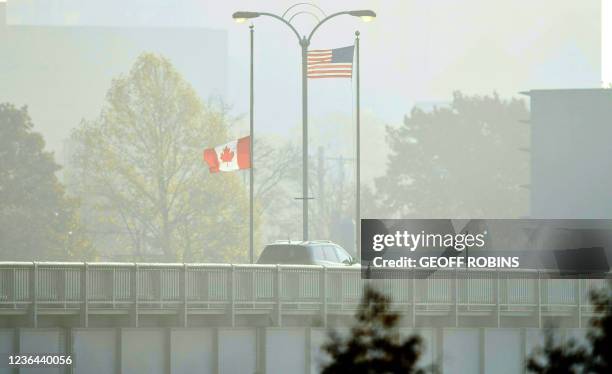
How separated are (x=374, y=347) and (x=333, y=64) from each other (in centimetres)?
3901

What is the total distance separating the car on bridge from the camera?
42.3 m

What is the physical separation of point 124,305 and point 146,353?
157 cm

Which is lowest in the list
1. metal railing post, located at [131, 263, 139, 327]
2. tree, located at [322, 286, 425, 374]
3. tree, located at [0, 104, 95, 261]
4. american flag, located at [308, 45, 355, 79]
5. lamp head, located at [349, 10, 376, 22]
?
metal railing post, located at [131, 263, 139, 327]

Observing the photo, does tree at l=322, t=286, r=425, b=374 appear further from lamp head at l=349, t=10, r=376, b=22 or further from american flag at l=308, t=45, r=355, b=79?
american flag at l=308, t=45, r=355, b=79

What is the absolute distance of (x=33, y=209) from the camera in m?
71.9

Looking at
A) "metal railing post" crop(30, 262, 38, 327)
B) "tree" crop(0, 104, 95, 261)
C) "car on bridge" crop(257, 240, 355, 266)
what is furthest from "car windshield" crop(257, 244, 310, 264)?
"tree" crop(0, 104, 95, 261)

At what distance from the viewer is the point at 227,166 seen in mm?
59188

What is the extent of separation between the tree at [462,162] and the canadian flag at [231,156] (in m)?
59.5

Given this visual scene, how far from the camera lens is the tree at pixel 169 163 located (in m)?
71.1

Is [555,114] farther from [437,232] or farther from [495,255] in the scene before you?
[437,232]

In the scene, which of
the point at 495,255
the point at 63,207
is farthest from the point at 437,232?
the point at 63,207

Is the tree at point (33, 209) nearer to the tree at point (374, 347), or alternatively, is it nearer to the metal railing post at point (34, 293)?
the metal railing post at point (34, 293)

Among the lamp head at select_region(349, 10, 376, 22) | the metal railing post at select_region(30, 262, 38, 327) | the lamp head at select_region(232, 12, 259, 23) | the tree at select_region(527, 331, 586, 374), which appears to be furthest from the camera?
the lamp head at select_region(232, 12, 259, 23)

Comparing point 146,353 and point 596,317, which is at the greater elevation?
point 596,317
